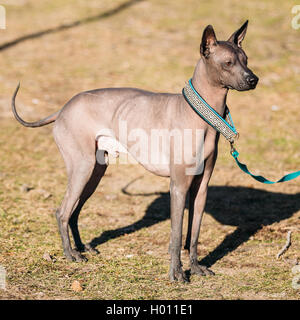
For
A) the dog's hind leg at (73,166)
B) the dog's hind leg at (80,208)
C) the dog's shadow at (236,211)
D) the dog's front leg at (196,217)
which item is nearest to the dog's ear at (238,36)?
the dog's front leg at (196,217)

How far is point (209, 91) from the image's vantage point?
17.2 feet

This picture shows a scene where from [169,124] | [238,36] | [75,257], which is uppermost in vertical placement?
[238,36]

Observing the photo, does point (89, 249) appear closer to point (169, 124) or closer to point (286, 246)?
point (169, 124)

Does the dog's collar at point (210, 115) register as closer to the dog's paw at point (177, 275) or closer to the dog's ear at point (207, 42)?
the dog's ear at point (207, 42)

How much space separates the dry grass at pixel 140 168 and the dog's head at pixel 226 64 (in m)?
2.00

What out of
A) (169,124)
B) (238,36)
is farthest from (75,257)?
(238,36)

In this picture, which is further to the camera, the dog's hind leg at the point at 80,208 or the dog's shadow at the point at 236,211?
the dog's shadow at the point at 236,211

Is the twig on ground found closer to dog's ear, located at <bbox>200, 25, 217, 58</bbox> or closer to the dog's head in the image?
the dog's head

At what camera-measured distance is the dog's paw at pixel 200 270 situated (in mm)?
5613

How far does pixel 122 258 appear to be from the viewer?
607cm

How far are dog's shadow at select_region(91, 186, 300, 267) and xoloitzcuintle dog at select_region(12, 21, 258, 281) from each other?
68 cm

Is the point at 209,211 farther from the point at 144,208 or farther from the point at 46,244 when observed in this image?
the point at 46,244

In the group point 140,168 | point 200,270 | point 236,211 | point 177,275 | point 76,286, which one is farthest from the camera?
point 140,168

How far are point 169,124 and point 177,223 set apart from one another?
3.24ft
